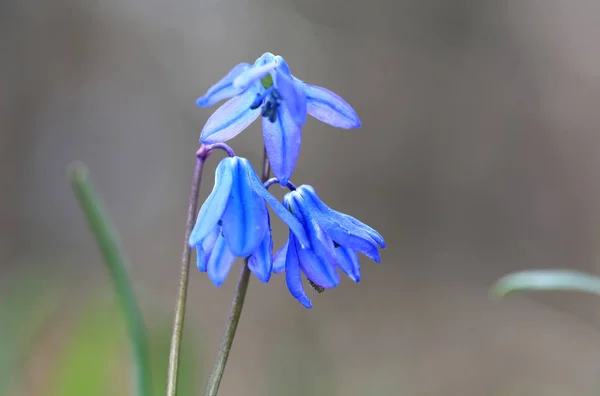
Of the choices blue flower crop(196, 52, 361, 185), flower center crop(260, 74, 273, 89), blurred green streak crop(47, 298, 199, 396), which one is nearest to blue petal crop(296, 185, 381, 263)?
blue flower crop(196, 52, 361, 185)

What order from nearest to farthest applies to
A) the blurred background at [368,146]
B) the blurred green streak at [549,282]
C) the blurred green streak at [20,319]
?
the blurred green streak at [549,282] → the blurred green streak at [20,319] → the blurred background at [368,146]

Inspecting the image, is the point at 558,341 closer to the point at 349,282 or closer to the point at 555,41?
the point at 349,282

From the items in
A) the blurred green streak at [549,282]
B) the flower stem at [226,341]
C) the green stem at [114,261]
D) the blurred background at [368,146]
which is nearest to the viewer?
the flower stem at [226,341]

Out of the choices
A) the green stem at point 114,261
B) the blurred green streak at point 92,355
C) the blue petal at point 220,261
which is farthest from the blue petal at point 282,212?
the blurred green streak at point 92,355

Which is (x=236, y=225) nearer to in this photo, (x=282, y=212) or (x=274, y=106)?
(x=282, y=212)

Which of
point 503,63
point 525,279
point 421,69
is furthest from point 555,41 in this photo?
point 525,279

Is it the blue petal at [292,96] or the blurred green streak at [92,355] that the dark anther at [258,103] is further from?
the blurred green streak at [92,355]

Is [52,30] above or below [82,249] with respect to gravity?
above
